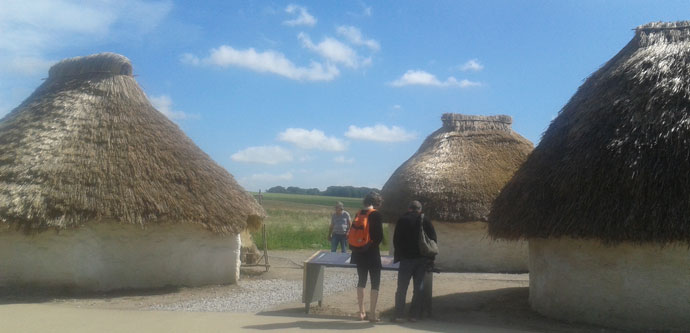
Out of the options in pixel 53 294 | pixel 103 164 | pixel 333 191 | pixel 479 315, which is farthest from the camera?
pixel 333 191

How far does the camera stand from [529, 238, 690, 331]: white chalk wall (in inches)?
297

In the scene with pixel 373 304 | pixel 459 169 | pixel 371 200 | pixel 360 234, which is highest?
pixel 459 169

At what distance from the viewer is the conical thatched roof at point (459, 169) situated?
15664mm

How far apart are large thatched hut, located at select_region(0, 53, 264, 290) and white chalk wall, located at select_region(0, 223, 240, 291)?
0.02m

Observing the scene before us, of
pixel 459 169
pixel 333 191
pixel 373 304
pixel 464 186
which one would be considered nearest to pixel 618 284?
pixel 373 304

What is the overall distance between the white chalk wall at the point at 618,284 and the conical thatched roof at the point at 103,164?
600 centimetres

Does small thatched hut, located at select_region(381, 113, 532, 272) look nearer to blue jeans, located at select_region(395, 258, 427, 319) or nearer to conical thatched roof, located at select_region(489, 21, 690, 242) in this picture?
conical thatched roof, located at select_region(489, 21, 690, 242)

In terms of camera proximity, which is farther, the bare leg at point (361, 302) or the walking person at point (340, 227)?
the walking person at point (340, 227)

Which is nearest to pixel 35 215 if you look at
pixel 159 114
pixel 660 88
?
pixel 159 114

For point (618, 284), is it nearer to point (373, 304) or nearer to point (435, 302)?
point (435, 302)

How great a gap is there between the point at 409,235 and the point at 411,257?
291 millimetres

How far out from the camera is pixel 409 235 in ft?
26.5

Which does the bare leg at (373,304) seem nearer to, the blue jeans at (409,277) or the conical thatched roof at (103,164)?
the blue jeans at (409,277)

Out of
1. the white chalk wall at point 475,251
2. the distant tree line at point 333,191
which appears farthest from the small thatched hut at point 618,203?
the distant tree line at point 333,191
